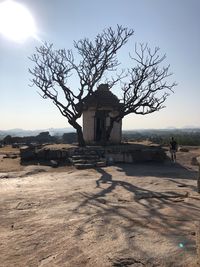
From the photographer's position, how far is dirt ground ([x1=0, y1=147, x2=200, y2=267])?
14.3 ft

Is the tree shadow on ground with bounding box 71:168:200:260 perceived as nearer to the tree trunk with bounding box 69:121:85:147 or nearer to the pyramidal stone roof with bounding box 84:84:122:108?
the tree trunk with bounding box 69:121:85:147

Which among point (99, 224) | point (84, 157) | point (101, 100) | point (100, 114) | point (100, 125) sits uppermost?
point (101, 100)

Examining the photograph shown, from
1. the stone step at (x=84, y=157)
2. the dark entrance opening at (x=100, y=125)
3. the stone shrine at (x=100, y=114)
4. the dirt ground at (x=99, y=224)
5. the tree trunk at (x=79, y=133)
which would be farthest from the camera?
the stone shrine at (x=100, y=114)

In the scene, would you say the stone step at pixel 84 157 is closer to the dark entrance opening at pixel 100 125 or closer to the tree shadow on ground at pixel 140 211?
the dark entrance opening at pixel 100 125

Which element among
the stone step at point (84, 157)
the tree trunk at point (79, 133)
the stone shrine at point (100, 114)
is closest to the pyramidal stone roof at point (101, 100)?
the stone shrine at point (100, 114)

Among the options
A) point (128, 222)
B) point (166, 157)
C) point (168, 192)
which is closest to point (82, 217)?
point (128, 222)

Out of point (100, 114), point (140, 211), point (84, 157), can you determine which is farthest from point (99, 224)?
point (100, 114)

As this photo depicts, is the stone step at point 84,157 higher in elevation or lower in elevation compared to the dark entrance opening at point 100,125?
lower

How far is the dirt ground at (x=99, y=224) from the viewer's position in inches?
171

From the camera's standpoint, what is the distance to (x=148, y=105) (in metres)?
20.0

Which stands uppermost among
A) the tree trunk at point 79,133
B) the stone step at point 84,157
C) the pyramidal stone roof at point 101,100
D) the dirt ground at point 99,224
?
the pyramidal stone roof at point 101,100

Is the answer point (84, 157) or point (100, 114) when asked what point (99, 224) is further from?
point (100, 114)

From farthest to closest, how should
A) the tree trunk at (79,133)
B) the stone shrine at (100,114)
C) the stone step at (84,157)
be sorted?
1. the stone shrine at (100,114)
2. the tree trunk at (79,133)
3. the stone step at (84,157)

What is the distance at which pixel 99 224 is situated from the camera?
577cm
